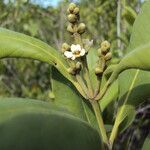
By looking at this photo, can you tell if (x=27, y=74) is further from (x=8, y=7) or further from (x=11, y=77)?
(x=8, y=7)

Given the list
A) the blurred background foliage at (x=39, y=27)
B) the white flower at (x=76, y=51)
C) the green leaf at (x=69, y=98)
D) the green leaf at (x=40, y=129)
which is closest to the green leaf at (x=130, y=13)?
the green leaf at (x=69, y=98)

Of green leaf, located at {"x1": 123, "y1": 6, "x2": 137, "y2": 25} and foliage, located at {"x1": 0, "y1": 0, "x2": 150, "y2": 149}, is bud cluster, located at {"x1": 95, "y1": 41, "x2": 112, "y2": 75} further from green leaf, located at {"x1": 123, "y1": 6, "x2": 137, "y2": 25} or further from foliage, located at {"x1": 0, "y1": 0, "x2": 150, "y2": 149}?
green leaf, located at {"x1": 123, "y1": 6, "x2": 137, "y2": 25}

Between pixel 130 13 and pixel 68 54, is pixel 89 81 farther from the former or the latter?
pixel 130 13

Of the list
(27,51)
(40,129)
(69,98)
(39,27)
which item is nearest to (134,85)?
(69,98)

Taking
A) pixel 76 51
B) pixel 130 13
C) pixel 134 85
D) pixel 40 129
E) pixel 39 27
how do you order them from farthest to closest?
pixel 39 27, pixel 130 13, pixel 134 85, pixel 76 51, pixel 40 129

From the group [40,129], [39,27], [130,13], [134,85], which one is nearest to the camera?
[40,129]

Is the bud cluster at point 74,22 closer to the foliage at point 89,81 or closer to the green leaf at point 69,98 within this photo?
the foliage at point 89,81
